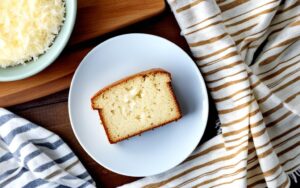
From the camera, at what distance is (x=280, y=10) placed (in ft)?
3.91

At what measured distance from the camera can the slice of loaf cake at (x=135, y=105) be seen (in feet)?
3.68

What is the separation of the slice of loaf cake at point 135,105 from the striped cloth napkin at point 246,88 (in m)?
0.11

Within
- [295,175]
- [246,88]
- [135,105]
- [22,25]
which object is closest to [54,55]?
[22,25]

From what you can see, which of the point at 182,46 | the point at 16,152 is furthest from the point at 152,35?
the point at 16,152

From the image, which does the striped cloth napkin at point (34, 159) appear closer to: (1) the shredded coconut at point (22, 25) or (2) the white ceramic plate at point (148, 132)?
(2) the white ceramic plate at point (148, 132)

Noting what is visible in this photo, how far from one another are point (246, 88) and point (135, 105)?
246 mm

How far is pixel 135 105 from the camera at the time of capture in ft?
3.72

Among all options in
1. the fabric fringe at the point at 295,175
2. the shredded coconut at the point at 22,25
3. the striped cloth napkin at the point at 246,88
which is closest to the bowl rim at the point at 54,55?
the shredded coconut at the point at 22,25

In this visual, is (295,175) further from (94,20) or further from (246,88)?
(94,20)

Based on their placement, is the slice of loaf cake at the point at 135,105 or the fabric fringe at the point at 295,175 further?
the fabric fringe at the point at 295,175

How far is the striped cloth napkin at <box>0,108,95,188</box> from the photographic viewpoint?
1.15 m

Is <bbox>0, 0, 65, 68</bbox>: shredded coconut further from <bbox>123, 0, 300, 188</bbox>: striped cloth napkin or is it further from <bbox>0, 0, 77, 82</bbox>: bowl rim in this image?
<bbox>123, 0, 300, 188</bbox>: striped cloth napkin

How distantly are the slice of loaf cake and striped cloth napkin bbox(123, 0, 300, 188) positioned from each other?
11cm

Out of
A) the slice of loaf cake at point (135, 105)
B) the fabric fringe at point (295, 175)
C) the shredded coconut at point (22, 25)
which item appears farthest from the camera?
the fabric fringe at point (295, 175)
